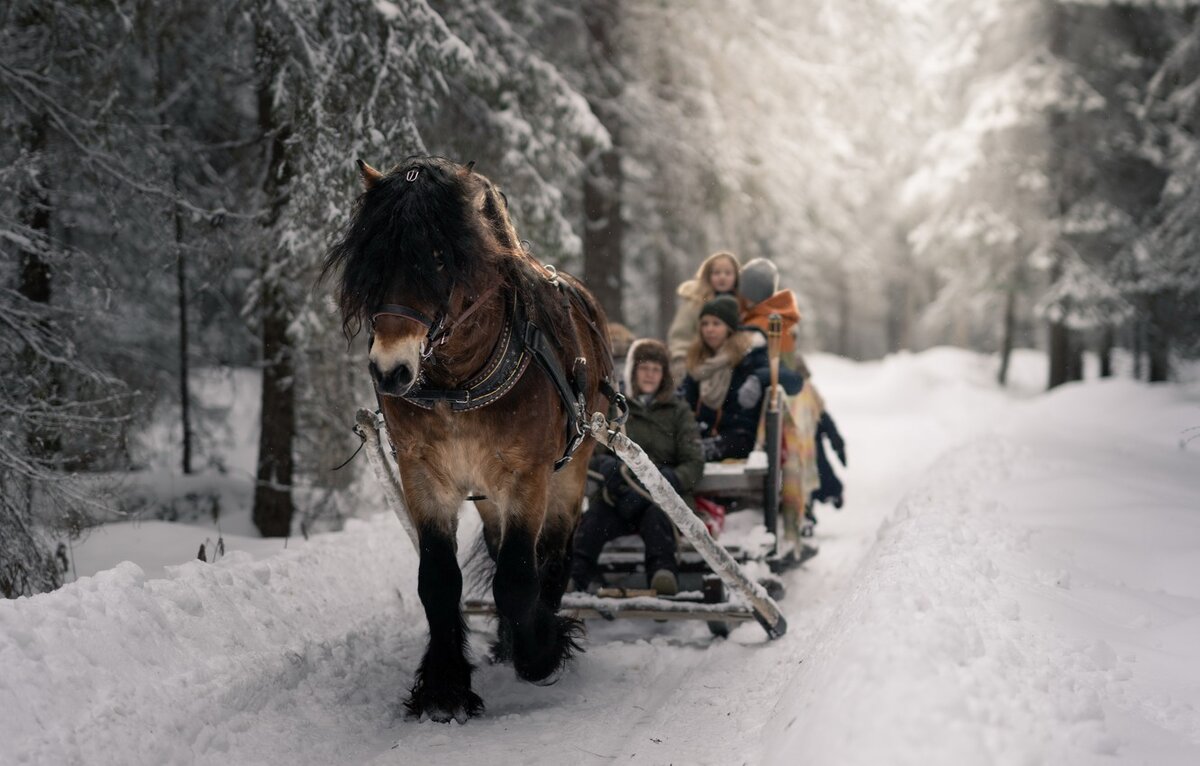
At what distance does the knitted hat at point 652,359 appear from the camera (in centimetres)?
653

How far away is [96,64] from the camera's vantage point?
790 cm

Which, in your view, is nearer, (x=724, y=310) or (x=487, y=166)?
(x=724, y=310)

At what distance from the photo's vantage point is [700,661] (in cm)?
534

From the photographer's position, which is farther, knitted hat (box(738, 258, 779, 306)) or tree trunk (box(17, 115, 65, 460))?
knitted hat (box(738, 258, 779, 306))

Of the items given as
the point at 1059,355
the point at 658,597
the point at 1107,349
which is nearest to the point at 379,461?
the point at 658,597

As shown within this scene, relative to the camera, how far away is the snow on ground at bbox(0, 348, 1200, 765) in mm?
2938

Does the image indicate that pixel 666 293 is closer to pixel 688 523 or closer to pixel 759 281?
pixel 759 281

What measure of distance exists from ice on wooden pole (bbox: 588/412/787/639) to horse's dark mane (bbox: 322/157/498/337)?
3.96 ft

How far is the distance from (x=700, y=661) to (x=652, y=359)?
82.9 inches

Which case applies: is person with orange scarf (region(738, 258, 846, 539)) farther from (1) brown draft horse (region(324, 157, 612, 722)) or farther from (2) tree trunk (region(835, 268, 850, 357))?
(2) tree trunk (region(835, 268, 850, 357))

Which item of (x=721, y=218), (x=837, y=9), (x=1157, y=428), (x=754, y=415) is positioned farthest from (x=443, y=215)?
(x=837, y=9)

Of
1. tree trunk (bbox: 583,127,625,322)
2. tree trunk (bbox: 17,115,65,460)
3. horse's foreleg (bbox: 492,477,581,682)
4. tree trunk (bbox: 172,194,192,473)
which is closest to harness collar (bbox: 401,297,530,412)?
horse's foreleg (bbox: 492,477,581,682)

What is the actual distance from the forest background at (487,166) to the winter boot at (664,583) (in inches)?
129

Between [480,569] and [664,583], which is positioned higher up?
[480,569]
